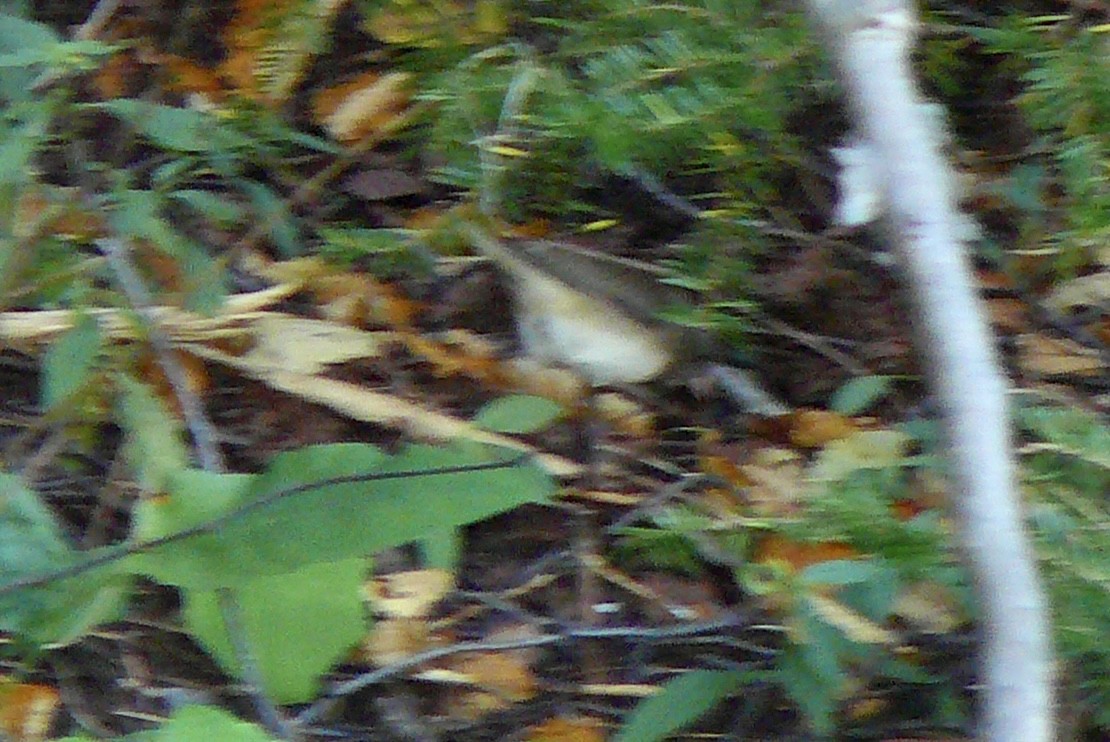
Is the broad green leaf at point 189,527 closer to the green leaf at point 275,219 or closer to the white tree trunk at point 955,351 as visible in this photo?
the green leaf at point 275,219

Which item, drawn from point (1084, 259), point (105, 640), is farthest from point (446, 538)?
point (1084, 259)

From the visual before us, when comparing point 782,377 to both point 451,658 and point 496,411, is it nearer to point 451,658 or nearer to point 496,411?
point 496,411

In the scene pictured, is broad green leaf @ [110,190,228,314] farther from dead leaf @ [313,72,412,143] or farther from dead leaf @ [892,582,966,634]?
dead leaf @ [892,582,966,634]

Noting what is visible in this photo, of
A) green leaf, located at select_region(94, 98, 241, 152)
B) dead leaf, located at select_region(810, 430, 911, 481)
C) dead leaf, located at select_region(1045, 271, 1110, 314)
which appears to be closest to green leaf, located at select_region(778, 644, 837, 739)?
dead leaf, located at select_region(810, 430, 911, 481)

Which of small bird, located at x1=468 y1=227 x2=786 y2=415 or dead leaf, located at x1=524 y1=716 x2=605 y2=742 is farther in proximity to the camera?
small bird, located at x1=468 y1=227 x2=786 y2=415

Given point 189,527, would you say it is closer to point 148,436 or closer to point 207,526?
point 207,526
